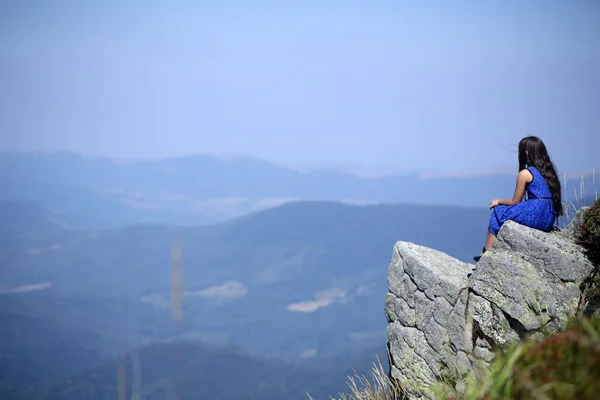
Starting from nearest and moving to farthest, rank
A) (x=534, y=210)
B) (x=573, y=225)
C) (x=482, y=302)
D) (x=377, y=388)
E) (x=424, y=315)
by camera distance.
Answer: (x=482, y=302)
(x=573, y=225)
(x=534, y=210)
(x=424, y=315)
(x=377, y=388)

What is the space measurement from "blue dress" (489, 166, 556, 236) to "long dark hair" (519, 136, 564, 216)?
0.10 meters

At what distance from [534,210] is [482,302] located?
1923 millimetres

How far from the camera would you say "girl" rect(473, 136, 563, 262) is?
10477 mm

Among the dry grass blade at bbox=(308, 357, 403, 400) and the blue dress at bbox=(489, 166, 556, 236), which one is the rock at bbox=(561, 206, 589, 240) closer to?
the blue dress at bbox=(489, 166, 556, 236)

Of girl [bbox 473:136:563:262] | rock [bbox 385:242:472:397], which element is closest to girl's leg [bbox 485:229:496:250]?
girl [bbox 473:136:563:262]

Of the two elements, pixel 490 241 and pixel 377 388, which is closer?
pixel 490 241

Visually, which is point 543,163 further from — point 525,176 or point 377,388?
point 377,388

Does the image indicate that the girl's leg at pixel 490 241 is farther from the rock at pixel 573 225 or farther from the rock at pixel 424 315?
the rock at pixel 573 225

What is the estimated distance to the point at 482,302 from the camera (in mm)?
9953

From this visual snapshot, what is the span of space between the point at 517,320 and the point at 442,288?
4.53ft

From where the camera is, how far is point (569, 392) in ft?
15.1

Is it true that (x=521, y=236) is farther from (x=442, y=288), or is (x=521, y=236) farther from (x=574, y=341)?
(x=574, y=341)

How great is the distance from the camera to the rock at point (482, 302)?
371 inches

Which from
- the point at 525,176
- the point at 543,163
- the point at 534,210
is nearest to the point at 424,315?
the point at 534,210
